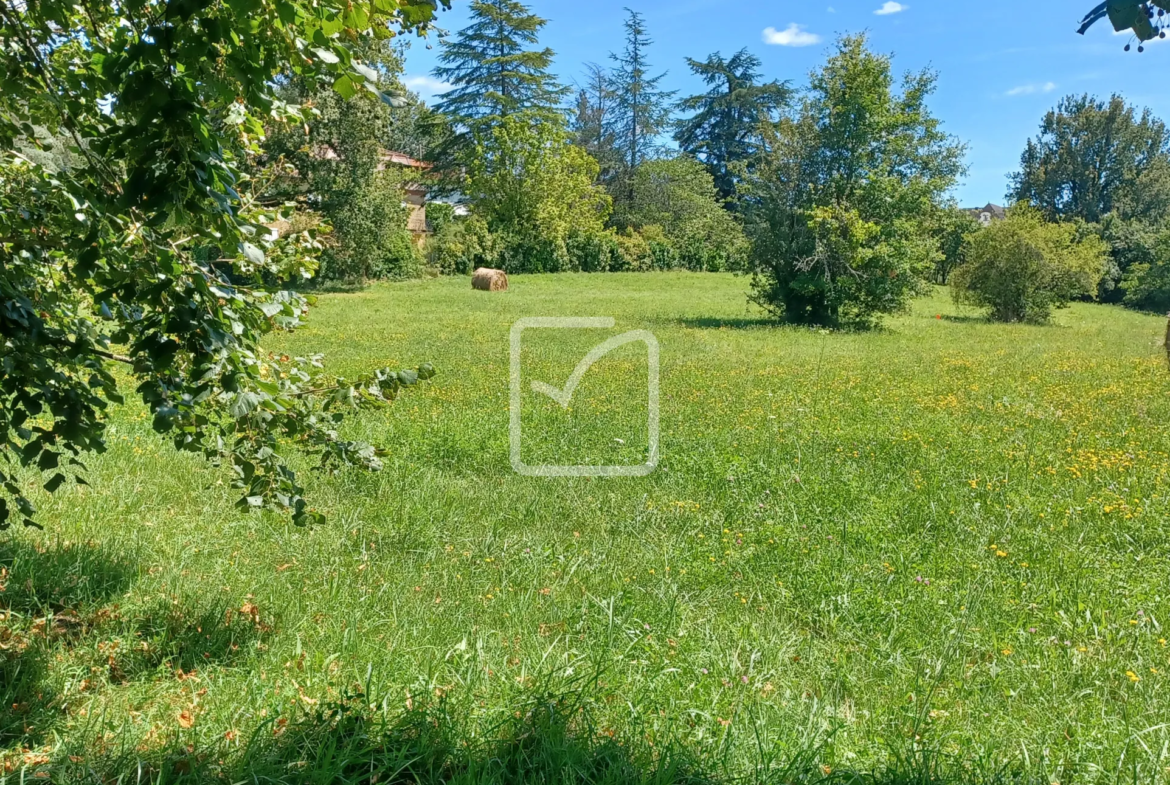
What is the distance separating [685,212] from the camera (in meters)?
48.1

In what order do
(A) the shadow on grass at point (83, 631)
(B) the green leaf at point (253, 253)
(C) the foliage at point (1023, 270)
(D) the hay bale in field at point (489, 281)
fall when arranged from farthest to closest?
(D) the hay bale in field at point (489, 281), (C) the foliage at point (1023, 270), (A) the shadow on grass at point (83, 631), (B) the green leaf at point (253, 253)

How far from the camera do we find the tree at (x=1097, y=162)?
4759cm

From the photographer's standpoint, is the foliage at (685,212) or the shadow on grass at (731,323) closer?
the shadow on grass at (731,323)

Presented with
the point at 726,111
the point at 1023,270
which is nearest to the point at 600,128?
the point at 726,111

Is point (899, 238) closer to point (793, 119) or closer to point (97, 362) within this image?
point (793, 119)

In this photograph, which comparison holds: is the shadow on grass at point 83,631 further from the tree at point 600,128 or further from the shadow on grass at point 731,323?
the tree at point 600,128

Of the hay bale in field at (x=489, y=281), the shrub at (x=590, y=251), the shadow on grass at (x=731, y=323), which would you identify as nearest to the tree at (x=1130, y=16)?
the shadow on grass at (x=731, y=323)

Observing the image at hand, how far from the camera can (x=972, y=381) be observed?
10.9m

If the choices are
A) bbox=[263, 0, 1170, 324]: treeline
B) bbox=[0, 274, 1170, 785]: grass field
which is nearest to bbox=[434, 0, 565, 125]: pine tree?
bbox=[263, 0, 1170, 324]: treeline

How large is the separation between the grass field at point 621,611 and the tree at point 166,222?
85cm

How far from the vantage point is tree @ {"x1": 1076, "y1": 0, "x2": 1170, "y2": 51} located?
4.90ft

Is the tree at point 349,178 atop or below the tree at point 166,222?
atop

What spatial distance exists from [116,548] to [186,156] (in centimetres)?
316

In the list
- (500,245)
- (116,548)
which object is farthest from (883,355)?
(500,245)
